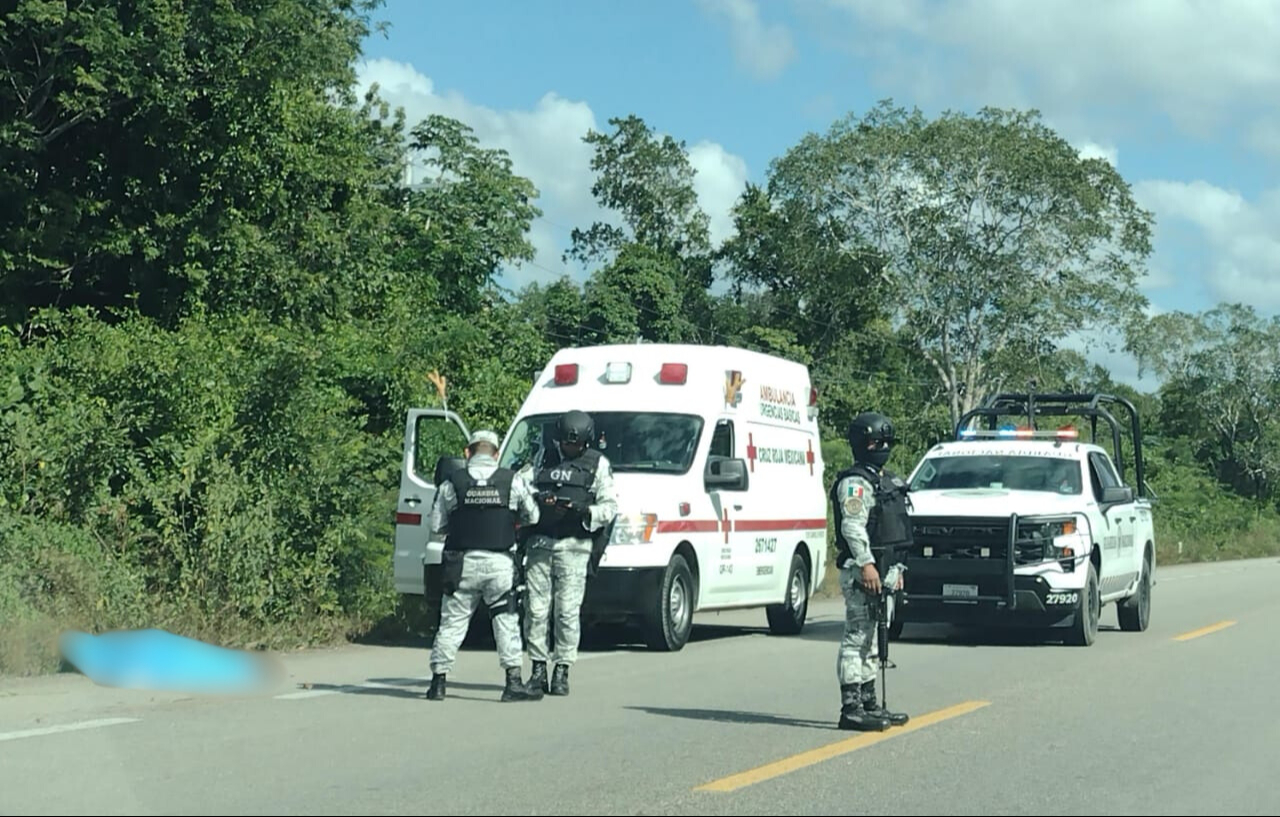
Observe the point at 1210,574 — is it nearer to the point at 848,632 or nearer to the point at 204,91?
the point at 204,91

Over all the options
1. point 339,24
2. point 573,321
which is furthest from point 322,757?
point 573,321

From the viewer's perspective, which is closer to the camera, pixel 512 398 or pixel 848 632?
pixel 848 632

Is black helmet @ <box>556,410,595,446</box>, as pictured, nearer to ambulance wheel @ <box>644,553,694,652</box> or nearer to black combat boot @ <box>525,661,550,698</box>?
black combat boot @ <box>525,661,550,698</box>

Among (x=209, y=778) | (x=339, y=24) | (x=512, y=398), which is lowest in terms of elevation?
(x=209, y=778)

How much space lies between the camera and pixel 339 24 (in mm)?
28625

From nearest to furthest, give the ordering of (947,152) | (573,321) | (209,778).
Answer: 1. (209,778)
2. (947,152)
3. (573,321)

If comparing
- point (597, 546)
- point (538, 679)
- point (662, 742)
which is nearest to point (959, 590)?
point (597, 546)

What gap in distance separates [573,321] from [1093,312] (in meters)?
16.5

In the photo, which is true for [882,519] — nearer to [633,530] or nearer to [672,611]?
[633,530]

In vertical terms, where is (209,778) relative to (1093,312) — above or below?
below

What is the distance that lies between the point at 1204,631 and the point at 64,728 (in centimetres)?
1276

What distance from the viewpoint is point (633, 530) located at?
14117 millimetres

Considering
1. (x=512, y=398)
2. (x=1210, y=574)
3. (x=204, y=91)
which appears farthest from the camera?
(x=1210, y=574)

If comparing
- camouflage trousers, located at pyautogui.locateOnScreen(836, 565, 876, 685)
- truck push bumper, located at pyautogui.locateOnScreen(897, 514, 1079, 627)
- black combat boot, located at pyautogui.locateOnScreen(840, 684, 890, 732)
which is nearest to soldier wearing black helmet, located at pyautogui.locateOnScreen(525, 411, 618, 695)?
camouflage trousers, located at pyautogui.locateOnScreen(836, 565, 876, 685)
